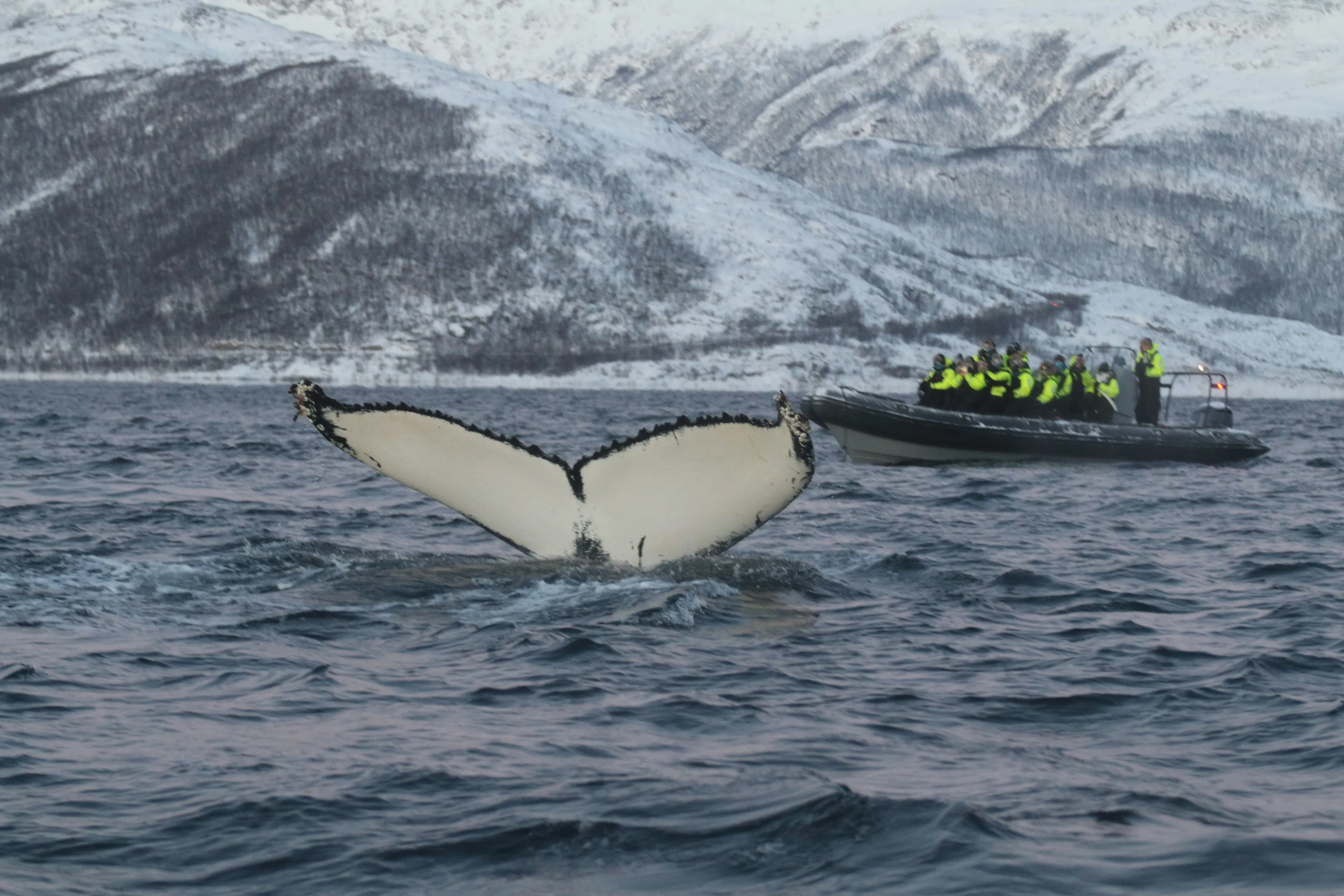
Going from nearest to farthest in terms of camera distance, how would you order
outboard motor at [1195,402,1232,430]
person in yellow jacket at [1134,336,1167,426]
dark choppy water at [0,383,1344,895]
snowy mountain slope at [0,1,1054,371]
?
dark choppy water at [0,383,1344,895] < person in yellow jacket at [1134,336,1167,426] < outboard motor at [1195,402,1232,430] < snowy mountain slope at [0,1,1054,371]

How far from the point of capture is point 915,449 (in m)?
27.6

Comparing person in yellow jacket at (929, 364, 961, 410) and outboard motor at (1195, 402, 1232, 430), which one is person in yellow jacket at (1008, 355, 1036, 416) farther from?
outboard motor at (1195, 402, 1232, 430)

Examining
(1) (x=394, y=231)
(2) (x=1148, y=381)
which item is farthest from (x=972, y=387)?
(1) (x=394, y=231)

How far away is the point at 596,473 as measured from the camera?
10367 millimetres

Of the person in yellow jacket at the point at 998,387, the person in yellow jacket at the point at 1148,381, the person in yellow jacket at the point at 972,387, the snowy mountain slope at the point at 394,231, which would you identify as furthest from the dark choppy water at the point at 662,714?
the snowy mountain slope at the point at 394,231

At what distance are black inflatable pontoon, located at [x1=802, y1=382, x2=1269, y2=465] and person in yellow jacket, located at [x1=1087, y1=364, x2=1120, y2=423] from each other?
0.87 m

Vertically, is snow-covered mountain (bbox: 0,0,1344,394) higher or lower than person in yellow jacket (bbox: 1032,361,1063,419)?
higher

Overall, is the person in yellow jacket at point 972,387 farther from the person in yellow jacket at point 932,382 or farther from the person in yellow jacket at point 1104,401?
the person in yellow jacket at point 1104,401

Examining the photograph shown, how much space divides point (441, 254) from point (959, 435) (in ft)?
341

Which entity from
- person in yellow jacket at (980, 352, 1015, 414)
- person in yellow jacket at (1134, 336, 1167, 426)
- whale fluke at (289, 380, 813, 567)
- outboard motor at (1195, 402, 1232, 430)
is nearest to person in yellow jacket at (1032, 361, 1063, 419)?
person in yellow jacket at (980, 352, 1015, 414)

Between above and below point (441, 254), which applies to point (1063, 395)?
below

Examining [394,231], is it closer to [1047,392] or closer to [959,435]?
[1047,392]

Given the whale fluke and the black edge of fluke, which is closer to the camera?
the black edge of fluke

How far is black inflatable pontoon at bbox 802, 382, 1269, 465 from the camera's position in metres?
27.1
